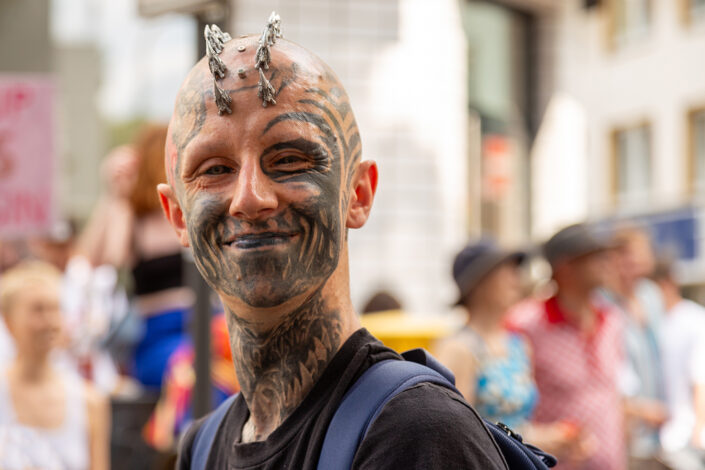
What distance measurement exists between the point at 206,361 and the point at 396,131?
5952mm

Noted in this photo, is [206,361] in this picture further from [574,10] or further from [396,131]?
[574,10]

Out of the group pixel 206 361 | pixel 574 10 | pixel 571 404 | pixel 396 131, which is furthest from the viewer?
pixel 574 10

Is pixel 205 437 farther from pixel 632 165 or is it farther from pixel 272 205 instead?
pixel 632 165

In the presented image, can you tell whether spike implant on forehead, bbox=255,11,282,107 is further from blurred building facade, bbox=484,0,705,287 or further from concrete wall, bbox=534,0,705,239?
concrete wall, bbox=534,0,705,239

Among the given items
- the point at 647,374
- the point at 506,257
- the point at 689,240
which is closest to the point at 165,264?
the point at 506,257

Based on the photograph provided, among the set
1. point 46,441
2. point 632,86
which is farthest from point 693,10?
point 46,441

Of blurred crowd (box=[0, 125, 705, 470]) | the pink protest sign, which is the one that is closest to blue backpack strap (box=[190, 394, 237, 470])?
blurred crowd (box=[0, 125, 705, 470])

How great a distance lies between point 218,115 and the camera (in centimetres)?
172

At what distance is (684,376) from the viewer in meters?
7.43

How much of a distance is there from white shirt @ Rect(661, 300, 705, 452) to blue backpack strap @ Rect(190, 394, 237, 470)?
5596mm

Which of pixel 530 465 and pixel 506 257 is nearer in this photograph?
pixel 530 465

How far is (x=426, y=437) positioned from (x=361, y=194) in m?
0.53

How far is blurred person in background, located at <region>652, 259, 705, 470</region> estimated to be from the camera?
7090mm

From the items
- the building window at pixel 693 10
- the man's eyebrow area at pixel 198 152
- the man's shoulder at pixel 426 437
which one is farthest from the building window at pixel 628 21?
the man's shoulder at pixel 426 437
